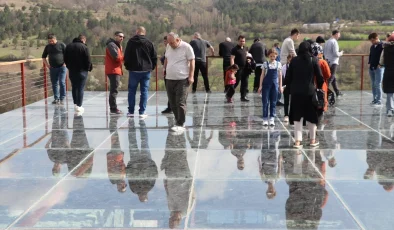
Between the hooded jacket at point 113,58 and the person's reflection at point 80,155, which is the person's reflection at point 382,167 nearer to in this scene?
the person's reflection at point 80,155

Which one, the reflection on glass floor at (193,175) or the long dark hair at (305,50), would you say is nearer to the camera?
the reflection on glass floor at (193,175)

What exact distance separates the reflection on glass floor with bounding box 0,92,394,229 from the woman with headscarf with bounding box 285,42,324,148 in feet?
1.58

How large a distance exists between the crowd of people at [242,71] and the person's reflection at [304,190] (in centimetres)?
85

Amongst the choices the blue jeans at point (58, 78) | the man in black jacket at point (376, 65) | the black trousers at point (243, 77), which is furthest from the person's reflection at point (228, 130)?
the blue jeans at point (58, 78)

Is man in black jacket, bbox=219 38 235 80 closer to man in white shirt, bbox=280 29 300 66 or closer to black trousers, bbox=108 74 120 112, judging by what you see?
man in white shirt, bbox=280 29 300 66

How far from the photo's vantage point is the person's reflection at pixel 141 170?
222 inches

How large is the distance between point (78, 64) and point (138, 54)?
161 centimetres

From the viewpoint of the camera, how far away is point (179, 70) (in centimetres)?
909

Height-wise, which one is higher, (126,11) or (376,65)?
(126,11)

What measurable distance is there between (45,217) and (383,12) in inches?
2673

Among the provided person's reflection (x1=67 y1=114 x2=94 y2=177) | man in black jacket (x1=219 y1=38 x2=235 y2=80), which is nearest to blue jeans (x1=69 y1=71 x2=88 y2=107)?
person's reflection (x1=67 y1=114 x2=94 y2=177)

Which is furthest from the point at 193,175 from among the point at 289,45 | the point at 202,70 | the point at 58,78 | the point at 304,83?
the point at 202,70

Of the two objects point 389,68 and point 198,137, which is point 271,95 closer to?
point 198,137

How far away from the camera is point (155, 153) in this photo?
24.4 ft
